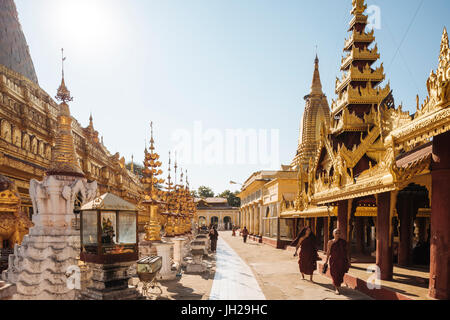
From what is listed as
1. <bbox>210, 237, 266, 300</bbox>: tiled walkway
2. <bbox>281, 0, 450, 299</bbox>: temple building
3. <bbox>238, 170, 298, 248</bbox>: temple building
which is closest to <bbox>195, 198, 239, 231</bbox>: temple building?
<bbox>238, 170, 298, 248</bbox>: temple building

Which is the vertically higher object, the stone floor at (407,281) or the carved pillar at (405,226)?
the carved pillar at (405,226)

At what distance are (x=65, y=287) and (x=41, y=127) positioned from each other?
40.8 ft

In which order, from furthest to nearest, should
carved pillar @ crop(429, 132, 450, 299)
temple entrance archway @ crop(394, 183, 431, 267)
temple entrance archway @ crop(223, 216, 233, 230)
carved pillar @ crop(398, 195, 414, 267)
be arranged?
temple entrance archway @ crop(223, 216, 233, 230) < carved pillar @ crop(398, 195, 414, 267) < temple entrance archway @ crop(394, 183, 431, 267) < carved pillar @ crop(429, 132, 450, 299)

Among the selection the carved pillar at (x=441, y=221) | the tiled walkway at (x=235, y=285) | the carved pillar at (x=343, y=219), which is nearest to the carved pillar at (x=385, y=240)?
the carved pillar at (x=441, y=221)

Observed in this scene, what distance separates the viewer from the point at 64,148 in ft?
34.4

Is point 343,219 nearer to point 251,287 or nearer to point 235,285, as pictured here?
point 251,287

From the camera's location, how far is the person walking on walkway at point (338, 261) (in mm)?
8703

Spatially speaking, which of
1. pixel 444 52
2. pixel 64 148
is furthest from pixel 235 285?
pixel 444 52

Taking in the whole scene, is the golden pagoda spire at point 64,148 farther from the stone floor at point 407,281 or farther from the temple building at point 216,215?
the temple building at point 216,215

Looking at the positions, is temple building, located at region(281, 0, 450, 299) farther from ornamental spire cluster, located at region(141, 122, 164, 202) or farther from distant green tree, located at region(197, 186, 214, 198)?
distant green tree, located at region(197, 186, 214, 198)

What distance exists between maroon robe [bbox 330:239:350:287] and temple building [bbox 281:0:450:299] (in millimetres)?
857

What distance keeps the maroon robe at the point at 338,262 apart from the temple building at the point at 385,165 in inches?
33.7

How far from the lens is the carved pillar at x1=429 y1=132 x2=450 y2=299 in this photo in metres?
5.92

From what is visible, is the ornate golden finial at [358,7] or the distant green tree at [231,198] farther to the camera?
the distant green tree at [231,198]
